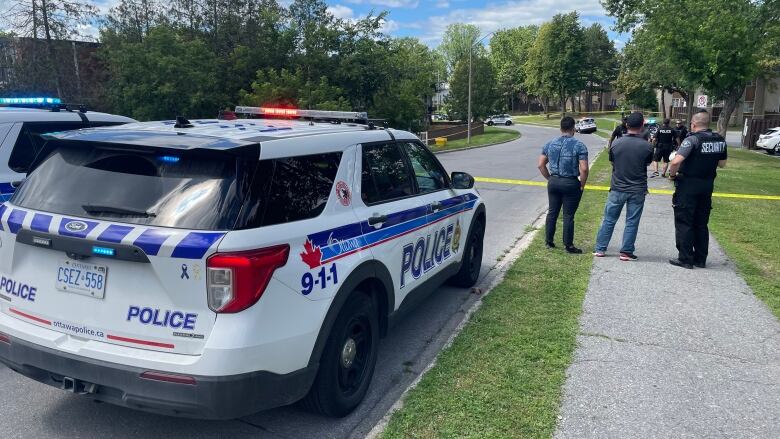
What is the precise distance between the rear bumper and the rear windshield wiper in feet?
2.42

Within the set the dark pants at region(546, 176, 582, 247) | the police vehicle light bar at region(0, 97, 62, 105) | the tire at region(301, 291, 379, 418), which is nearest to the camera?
the tire at region(301, 291, 379, 418)

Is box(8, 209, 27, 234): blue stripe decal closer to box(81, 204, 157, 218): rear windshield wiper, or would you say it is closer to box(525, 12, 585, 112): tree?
box(81, 204, 157, 218): rear windshield wiper

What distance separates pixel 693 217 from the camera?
684 centimetres

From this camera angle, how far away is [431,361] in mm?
4363

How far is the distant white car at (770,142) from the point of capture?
28.5 meters

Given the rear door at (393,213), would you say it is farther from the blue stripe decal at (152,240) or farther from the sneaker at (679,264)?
the sneaker at (679,264)

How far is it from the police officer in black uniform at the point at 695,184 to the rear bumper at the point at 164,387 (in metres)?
5.52

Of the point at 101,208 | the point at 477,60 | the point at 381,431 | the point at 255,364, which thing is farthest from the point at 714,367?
the point at 477,60

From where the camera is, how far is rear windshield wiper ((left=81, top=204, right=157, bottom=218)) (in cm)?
283

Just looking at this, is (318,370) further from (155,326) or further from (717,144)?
(717,144)

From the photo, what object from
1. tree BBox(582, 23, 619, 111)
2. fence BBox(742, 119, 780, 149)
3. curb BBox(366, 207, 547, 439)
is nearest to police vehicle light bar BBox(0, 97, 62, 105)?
curb BBox(366, 207, 547, 439)

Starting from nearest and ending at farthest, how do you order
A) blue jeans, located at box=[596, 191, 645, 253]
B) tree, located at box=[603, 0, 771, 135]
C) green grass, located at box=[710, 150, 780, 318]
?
green grass, located at box=[710, 150, 780, 318] → blue jeans, located at box=[596, 191, 645, 253] → tree, located at box=[603, 0, 771, 135]

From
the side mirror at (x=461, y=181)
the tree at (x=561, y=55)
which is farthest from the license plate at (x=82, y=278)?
the tree at (x=561, y=55)

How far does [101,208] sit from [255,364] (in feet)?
3.67
